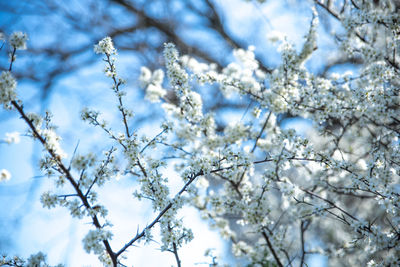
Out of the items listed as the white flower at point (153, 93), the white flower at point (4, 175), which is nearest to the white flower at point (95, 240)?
the white flower at point (4, 175)

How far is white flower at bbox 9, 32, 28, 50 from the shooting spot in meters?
1.78

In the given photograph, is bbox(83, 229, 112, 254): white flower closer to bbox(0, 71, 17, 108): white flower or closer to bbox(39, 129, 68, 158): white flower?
bbox(39, 129, 68, 158): white flower

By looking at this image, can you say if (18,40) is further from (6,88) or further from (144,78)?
(144,78)

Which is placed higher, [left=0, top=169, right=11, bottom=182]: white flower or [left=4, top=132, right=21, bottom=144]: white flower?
[left=4, top=132, right=21, bottom=144]: white flower

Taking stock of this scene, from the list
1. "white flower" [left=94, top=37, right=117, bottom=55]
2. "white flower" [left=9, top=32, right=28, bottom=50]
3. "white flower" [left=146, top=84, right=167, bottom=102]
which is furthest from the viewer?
"white flower" [left=146, top=84, right=167, bottom=102]

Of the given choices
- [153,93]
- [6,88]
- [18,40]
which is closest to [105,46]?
[18,40]

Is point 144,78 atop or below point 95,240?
atop

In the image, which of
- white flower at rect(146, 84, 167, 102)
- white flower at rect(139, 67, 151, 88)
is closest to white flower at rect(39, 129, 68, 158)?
white flower at rect(146, 84, 167, 102)

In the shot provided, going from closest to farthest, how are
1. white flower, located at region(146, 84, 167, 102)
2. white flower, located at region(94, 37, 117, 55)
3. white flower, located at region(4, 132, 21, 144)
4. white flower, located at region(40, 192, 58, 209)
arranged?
white flower, located at region(4, 132, 21, 144) < white flower, located at region(40, 192, 58, 209) < white flower, located at region(94, 37, 117, 55) < white flower, located at region(146, 84, 167, 102)

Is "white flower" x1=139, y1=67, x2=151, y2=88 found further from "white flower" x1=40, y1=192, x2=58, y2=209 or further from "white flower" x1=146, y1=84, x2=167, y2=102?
"white flower" x1=40, y1=192, x2=58, y2=209

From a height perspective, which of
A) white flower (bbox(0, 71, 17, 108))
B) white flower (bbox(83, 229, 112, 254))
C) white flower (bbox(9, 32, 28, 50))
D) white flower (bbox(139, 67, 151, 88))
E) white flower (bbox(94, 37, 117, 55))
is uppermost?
white flower (bbox(139, 67, 151, 88))

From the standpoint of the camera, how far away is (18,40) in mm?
1798

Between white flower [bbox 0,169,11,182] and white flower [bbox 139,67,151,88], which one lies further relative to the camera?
white flower [bbox 139,67,151,88]

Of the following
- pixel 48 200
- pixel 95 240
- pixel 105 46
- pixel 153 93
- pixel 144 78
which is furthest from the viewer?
pixel 144 78
